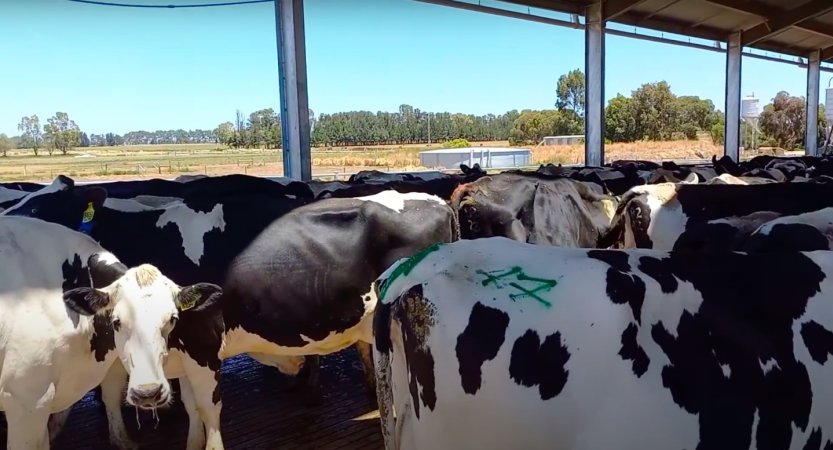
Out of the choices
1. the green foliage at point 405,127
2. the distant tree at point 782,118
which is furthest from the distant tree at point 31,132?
the distant tree at point 782,118

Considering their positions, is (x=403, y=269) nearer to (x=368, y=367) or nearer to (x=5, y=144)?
(x=368, y=367)

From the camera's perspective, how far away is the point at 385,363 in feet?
8.21

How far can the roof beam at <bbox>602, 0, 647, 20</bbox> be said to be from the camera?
15.1 m

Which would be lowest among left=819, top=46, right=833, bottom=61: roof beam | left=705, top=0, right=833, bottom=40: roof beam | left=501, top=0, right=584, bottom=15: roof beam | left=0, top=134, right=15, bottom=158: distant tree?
left=0, top=134, right=15, bottom=158: distant tree

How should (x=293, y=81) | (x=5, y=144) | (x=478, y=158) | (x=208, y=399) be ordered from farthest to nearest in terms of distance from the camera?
(x=5, y=144) → (x=478, y=158) → (x=293, y=81) → (x=208, y=399)

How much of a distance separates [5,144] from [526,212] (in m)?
35.4

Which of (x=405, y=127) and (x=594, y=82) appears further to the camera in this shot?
(x=405, y=127)

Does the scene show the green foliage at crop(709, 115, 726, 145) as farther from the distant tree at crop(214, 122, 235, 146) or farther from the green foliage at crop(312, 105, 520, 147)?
the distant tree at crop(214, 122, 235, 146)

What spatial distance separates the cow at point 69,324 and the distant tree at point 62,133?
31.1 m

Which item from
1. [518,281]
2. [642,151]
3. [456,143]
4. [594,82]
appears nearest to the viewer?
[518,281]

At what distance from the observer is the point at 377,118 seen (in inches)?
2162

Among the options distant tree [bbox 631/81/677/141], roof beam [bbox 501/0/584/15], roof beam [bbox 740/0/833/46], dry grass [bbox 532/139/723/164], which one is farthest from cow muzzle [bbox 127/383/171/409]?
distant tree [bbox 631/81/677/141]

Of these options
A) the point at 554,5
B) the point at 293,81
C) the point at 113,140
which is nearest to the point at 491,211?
the point at 293,81

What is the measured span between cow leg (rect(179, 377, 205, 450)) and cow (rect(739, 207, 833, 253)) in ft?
11.0
